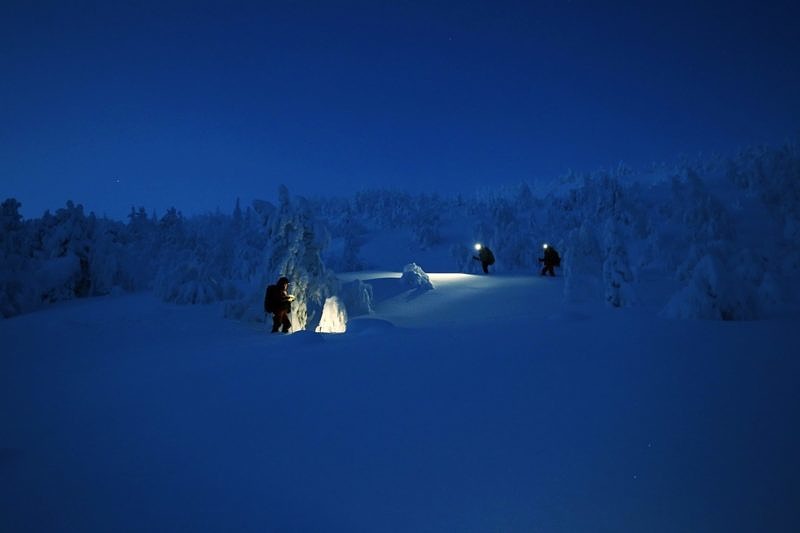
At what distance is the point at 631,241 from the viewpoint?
4491 centimetres

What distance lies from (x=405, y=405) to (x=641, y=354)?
298 cm

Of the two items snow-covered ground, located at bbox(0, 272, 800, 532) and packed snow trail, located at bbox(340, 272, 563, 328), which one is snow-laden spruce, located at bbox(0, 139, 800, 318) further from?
snow-covered ground, located at bbox(0, 272, 800, 532)

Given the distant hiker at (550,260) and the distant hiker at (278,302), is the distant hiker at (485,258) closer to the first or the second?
the distant hiker at (550,260)

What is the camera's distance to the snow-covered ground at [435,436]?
2512mm

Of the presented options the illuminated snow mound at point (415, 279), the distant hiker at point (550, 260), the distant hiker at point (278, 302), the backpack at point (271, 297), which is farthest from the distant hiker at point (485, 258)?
the backpack at point (271, 297)

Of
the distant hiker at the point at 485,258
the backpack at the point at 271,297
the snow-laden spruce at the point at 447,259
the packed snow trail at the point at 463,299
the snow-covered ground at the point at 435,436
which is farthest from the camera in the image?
the distant hiker at the point at 485,258

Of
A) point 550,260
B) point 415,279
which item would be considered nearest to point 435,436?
point 415,279

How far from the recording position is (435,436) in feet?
10.6

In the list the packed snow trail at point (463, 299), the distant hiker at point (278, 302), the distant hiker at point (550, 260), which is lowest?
the packed snow trail at point (463, 299)

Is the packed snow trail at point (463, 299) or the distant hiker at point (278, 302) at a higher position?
the distant hiker at point (278, 302)

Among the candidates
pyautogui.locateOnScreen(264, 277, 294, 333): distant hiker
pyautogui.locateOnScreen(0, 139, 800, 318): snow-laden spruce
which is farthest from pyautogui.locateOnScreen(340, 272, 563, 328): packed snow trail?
pyautogui.locateOnScreen(264, 277, 294, 333): distant hiker

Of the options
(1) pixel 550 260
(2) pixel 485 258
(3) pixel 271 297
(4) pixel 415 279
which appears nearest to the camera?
(3) pixel 271 297

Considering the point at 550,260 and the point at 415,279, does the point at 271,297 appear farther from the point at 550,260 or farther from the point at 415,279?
the point at 550,260

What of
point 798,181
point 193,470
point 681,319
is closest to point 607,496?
point 193,470
